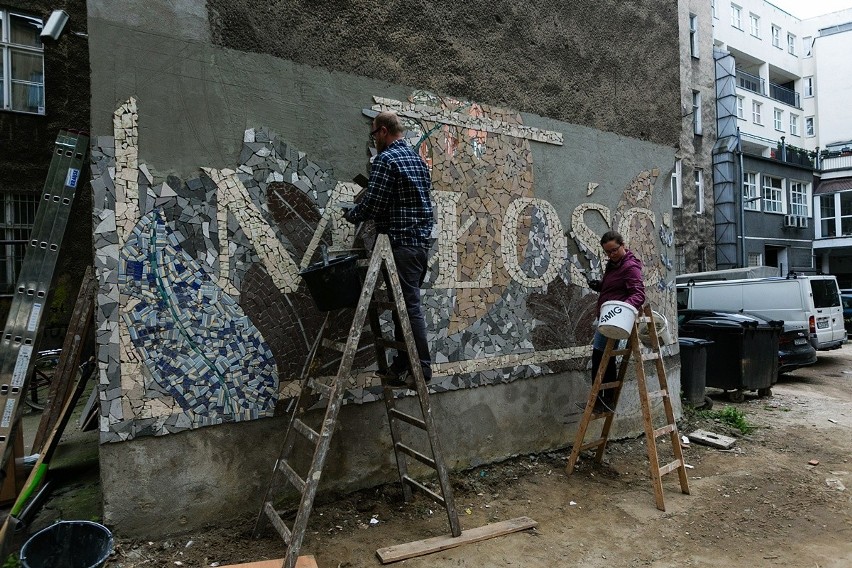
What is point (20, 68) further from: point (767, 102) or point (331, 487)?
point (767, 102)

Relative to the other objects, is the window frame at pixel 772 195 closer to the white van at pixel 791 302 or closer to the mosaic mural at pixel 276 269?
the white van at pixel 791 302

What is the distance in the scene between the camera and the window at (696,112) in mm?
26234

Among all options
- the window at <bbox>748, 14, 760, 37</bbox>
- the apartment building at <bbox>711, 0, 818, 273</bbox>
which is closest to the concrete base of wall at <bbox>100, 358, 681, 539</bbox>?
the apartment building at <bbox>711, 0, 818, 273</bbox>

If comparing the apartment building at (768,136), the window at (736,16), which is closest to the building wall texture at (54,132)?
the apartment building at (768,136)

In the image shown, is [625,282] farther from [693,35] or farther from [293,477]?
[693,35]

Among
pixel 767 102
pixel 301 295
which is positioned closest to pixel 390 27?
pixel 301 295

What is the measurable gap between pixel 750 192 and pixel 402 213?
2824 centimetres

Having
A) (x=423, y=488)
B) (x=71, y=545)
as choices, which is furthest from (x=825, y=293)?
(x=71, y=545)

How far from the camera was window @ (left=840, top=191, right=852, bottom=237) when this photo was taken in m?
28.2

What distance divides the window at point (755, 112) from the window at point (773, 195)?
485 cm

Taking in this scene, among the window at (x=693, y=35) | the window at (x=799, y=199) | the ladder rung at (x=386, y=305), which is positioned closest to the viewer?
the ladder rung at (x=386, y=305)

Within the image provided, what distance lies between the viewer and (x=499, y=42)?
16.1ft

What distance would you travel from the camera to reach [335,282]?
319cm

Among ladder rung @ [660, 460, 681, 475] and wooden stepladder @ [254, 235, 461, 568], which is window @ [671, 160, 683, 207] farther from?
wooden stepladder @ [254, 235, 461, 568]
